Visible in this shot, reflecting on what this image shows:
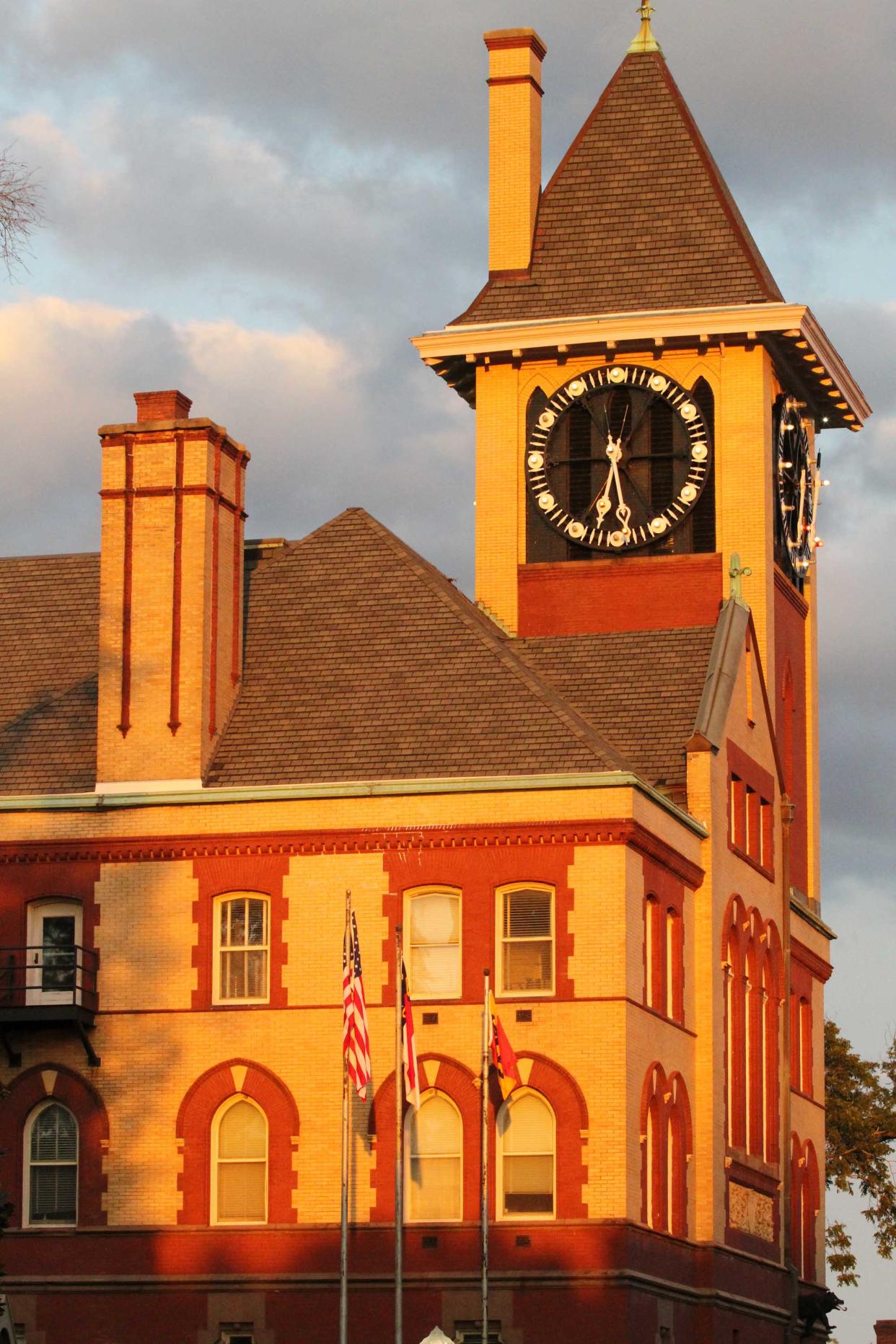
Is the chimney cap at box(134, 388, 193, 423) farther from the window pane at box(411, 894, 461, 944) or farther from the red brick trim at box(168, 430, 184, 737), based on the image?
the window pane at box(411, 894, 461, 944)

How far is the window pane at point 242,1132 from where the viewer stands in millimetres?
53969

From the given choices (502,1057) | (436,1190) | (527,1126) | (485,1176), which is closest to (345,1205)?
(485,1176)

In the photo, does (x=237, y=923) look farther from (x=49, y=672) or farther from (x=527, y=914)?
(x=49, y=672)

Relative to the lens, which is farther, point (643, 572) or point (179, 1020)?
point (643, 572)

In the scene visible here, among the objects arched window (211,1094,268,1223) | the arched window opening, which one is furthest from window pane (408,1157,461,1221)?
the arched window opening

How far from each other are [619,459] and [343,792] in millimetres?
14897

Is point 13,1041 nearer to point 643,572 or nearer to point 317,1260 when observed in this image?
point 317,1260

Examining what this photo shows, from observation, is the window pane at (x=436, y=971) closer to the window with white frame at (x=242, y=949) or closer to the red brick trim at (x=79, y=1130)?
the window with white frame at (x=242, y=949)

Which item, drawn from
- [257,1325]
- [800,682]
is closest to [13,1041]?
[257,1325]

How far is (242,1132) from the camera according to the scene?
54.1 metres

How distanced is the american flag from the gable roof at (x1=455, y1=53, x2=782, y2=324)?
21187 millimetres

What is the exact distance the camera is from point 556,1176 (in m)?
52.3

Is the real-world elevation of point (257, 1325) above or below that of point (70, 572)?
below

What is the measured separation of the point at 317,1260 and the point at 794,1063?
17.1 m
